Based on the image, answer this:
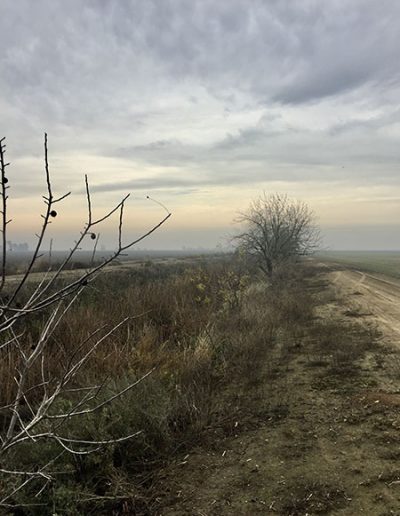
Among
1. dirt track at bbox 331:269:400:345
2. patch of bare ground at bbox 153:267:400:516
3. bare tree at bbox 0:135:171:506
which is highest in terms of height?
bare tree at bbox 0:135:171:506

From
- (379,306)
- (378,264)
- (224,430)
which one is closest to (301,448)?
(224,430)

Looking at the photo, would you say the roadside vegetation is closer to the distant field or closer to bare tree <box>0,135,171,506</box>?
bare tree <box>0,135,171,506</box>

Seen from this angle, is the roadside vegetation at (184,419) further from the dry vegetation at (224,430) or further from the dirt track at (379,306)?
the dirt track at (379,306)

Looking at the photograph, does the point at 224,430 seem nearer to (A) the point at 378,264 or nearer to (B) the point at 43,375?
(B) the point at 43,375

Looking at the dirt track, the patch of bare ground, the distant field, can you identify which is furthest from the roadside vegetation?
the distant field

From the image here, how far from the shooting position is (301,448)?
15.7ft

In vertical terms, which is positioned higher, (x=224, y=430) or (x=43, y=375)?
(x=43, y=375)

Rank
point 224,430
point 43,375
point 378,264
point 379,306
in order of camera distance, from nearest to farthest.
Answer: point 43,375
point 224,430
point 379,306
point 378,264

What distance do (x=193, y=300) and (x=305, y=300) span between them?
573 centimetres

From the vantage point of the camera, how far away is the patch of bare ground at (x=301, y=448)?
12.4 feet

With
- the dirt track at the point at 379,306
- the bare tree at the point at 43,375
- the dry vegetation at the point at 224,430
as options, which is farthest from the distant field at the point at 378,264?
the bare tree at the point at 43,375

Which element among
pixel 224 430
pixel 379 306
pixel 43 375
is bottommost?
pixel 224 430

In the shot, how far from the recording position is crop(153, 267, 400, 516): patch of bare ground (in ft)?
12.4

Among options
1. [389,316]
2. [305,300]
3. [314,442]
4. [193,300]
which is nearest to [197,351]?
[314,442]
